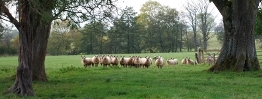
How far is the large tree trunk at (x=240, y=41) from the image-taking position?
22128mm

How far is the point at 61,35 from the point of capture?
329ft

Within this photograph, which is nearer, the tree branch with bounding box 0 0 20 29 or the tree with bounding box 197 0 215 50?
the tree branch with bounding box 0 0 20 29

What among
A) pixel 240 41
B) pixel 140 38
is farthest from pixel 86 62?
pixel 140 38

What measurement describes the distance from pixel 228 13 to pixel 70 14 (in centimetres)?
1031

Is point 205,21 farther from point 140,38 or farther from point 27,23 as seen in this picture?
point 27,23

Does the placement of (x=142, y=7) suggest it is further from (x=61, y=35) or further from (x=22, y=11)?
(x=22, y=11)

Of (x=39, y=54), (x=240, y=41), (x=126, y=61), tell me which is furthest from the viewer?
(x=126, y=61)

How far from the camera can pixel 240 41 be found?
73.3 feet

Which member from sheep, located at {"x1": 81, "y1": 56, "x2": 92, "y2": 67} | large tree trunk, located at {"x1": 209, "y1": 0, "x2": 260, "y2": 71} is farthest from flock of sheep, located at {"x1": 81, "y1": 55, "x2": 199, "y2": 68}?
large tree trunk, located at {"x1": 209, "y1": 0, "x2": 260, "y2": 71}

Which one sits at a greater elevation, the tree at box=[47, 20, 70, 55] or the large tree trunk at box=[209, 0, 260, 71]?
the tree at box=[47, 20, 70, 55]

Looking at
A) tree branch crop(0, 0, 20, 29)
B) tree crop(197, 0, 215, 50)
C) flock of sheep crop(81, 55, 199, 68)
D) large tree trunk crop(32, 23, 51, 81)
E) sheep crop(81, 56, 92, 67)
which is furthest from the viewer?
tree crop(197, 0, 215, 50)

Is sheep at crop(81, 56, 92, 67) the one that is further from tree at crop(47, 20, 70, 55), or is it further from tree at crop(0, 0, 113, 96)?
tree at crop(47, 20, 70, 55)

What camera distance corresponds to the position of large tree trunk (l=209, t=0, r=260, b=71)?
72.6 ft

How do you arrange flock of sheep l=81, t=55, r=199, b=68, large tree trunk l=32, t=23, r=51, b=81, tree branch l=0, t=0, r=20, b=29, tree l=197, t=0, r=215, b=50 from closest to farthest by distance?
tree branch l=0, t=0, r=20, b=29 < large tree trunk l=32, t=23, r=51, b=81 < flock of sheep l=81, t=55, r=199, b=68 < tree l=197, t=0, r=215, b=50
